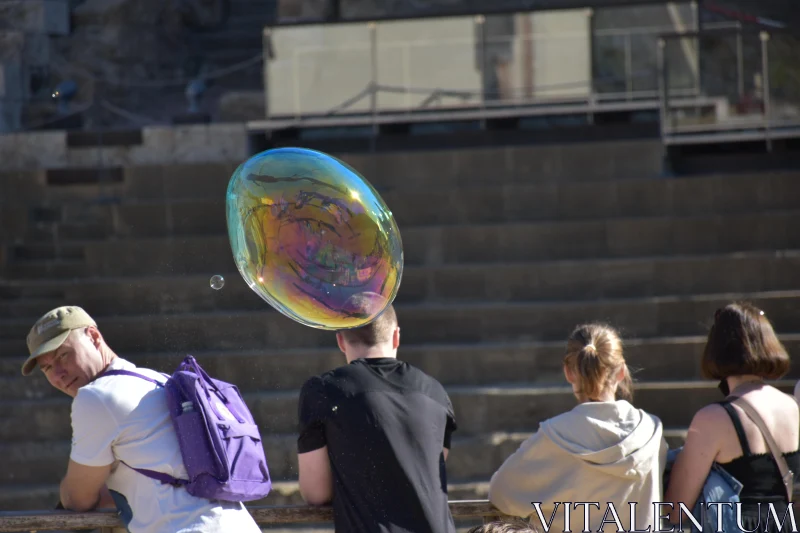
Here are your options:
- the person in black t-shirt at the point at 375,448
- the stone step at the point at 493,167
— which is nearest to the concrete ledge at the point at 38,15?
the stone step at the point at 493,167

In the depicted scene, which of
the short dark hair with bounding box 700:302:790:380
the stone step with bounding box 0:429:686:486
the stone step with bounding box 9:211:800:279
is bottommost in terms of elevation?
the stone step with bounding box 0:429:686:486

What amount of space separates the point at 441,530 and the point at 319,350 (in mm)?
4642

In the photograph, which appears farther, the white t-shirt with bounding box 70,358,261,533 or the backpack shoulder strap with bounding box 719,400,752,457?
the backpack shoulder strap with bounding box 719,400,752,457

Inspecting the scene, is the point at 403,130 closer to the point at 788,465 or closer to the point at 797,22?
the point at 797,22

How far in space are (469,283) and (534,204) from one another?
1005 millimetres

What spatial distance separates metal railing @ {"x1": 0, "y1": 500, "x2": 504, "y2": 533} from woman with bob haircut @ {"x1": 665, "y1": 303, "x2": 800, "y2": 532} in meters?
0.61

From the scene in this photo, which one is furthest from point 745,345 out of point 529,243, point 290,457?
point 529,243

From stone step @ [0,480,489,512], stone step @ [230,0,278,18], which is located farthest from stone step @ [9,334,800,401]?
stone step @ [230,0,278,18]

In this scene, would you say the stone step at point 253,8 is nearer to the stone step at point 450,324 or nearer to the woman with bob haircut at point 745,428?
the stone step at point 450,324

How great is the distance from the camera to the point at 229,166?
374 inches

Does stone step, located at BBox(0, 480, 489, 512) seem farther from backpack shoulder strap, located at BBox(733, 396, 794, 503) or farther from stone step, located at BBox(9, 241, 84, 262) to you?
backpack shoulder strap, located at BBox(733, 396, 794, 503)

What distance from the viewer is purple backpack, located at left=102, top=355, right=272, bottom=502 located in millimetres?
3082

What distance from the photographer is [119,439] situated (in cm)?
308

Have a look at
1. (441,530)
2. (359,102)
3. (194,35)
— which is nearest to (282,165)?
(441,530)
